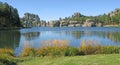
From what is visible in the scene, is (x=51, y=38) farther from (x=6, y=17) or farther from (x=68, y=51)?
(x=6, y=17)

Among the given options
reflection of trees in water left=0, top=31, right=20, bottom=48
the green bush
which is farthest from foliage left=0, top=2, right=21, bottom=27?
the green bush

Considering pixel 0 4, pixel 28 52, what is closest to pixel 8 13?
pixel 0 4

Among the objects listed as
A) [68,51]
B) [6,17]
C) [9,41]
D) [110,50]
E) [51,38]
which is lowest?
[51,38]

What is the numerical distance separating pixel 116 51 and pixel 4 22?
5442 inches

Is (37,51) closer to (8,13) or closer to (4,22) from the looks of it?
(4,22)

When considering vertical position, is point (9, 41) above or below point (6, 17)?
below

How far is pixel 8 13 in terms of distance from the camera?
169 meters

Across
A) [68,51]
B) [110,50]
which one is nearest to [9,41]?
[68,51]

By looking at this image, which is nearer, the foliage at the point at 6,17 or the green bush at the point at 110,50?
the green bush at the point at 110,50

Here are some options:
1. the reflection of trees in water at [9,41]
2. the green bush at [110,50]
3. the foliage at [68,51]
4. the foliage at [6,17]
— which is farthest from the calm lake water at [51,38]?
the foliage at [6,17]

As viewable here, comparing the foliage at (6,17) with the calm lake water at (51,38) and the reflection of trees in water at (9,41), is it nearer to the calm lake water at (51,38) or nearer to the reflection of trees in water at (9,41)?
the calm lake water at (51,38)

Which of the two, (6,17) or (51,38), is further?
(6,17)

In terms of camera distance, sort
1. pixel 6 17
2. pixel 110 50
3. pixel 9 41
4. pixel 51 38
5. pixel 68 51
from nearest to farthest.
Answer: pixel 68 51 < pixel 110 50 < pixel 9 41 < pixel 51 38 < pixel 6 17

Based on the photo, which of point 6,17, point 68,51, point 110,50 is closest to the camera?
point 68,51
